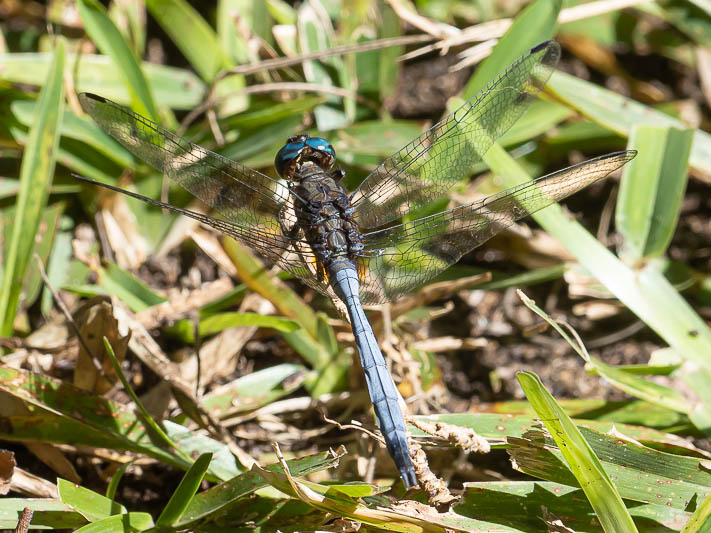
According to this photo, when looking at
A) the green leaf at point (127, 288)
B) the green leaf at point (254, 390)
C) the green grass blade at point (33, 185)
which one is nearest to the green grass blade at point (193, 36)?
the green grass blade at point (33, 185)

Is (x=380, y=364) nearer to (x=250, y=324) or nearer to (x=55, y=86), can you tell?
(x=250, y=324)

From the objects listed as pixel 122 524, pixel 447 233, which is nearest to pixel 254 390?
pixel 122 524

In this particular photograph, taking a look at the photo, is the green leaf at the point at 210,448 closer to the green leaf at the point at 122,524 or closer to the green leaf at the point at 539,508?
the green leaf at the point at 122,524

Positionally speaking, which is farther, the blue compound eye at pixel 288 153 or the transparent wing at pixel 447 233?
the blue compound eye at pixel 288 153

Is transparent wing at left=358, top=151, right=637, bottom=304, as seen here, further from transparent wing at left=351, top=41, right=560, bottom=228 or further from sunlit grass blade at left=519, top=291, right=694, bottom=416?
sunlit grass blade at left=519, top=291, right=694, bottom=416

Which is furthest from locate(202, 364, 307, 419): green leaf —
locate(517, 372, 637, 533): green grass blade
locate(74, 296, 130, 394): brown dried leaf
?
locate(517, 372, 637, 533): green grass blade

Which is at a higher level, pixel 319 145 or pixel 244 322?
pixel 319 145

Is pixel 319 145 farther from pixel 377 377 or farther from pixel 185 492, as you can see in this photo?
pixel 185 492
